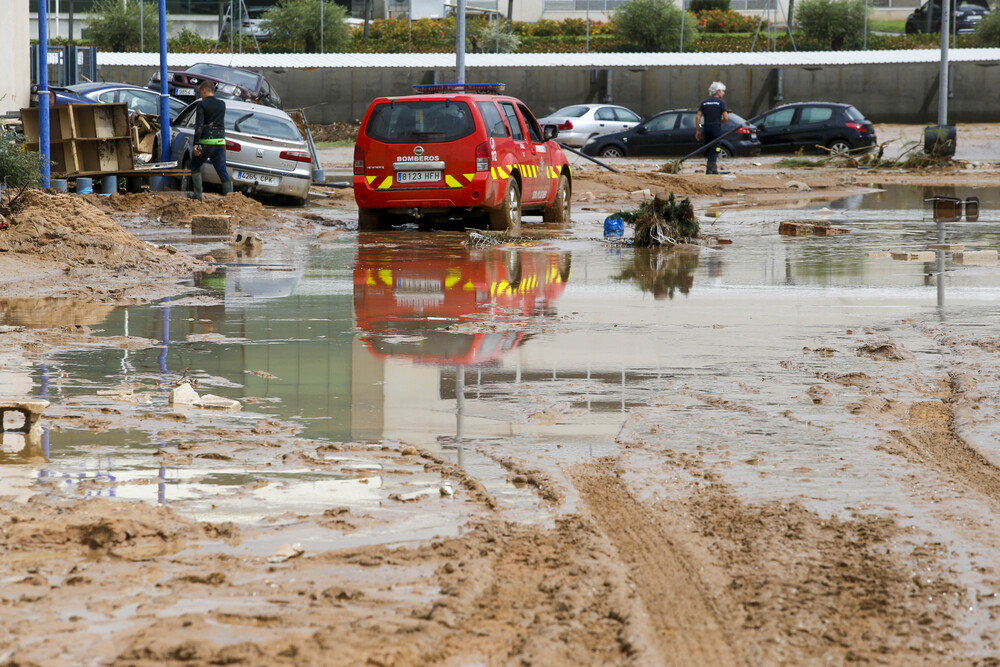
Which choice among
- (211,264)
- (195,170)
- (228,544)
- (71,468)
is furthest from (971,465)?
(195,170)

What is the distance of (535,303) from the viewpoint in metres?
10.1

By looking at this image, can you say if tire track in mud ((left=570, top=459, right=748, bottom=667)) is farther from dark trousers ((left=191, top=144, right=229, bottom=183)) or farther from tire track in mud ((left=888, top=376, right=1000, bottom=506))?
dark trousers ((left=191, top=144, right=229, bottom=183))

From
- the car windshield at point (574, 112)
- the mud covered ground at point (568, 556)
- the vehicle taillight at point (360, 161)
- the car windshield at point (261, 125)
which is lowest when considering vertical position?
the mud covered ground at point (568, 556)

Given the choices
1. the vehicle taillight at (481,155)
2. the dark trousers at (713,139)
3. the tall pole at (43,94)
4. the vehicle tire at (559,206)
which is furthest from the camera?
the dark trousers at (713,139)

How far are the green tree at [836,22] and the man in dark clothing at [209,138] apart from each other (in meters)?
42.4

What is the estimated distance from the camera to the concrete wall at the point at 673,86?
145 ft

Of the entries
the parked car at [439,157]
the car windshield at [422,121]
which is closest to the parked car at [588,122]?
the parked car at [439,157]

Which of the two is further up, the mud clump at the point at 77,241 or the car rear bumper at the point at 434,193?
the car rear bumper at the point at 434,193

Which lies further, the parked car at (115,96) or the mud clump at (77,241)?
the parked car at (115,96)

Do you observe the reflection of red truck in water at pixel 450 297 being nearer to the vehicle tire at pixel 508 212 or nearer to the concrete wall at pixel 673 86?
the vehicle tire at pixel 508 212

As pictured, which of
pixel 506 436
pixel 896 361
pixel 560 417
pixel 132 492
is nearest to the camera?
pixel 132 492

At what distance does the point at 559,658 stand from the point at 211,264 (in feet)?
33.1

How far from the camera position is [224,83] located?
95.1 ft

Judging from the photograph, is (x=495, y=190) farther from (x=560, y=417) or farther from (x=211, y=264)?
(x=560, y=417)
